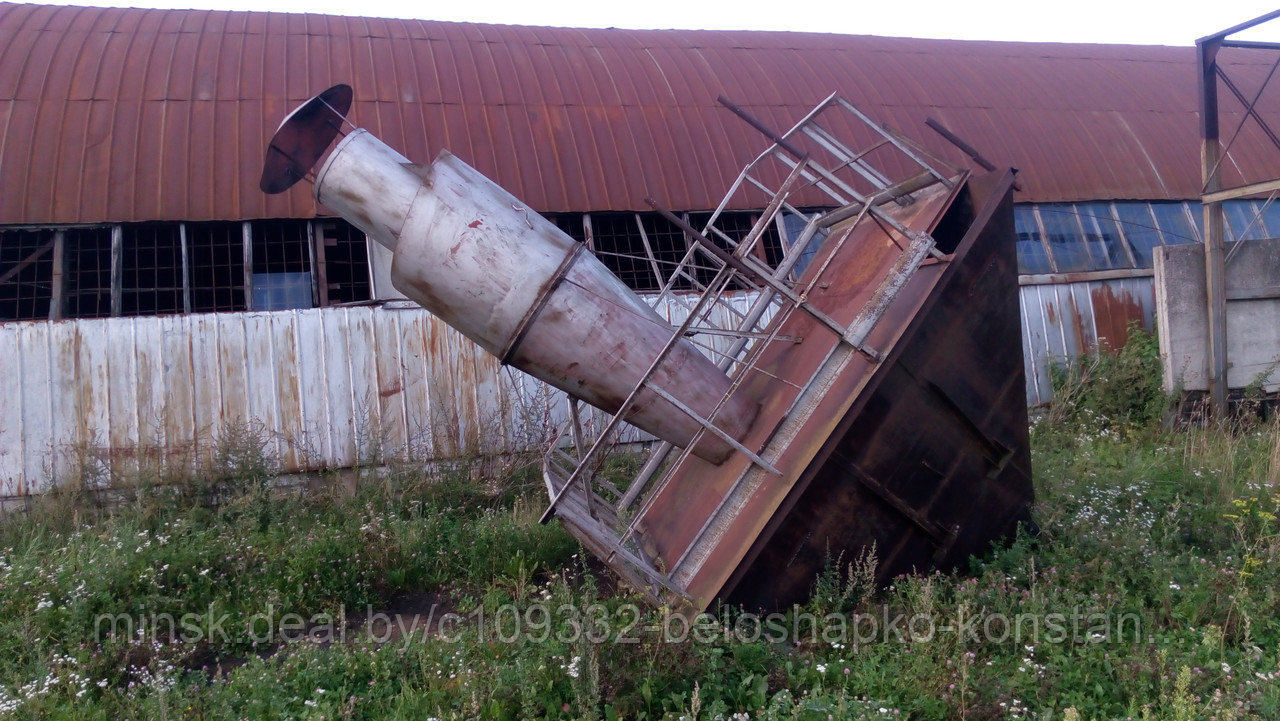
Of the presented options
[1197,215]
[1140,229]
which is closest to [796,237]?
[1140,229]

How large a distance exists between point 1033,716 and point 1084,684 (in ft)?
1.56

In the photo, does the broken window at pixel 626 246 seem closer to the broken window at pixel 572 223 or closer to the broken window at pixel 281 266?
the broken window at pixel 572 223

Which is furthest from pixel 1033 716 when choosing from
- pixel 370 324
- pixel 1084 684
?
pixel 370 324

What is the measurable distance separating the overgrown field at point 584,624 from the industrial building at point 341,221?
1.53 meters

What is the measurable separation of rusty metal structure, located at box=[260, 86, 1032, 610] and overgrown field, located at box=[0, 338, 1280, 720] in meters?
0.34

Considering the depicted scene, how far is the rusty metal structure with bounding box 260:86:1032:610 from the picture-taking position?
497cm

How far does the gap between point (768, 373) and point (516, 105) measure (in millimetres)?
7515

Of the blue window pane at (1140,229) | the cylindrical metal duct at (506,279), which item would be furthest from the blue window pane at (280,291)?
the blue window pane at (1140,229)

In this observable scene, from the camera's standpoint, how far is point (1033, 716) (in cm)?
429

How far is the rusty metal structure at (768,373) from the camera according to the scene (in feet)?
16.3

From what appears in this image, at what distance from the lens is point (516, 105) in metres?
11.5

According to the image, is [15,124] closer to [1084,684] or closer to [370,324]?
[370,324]

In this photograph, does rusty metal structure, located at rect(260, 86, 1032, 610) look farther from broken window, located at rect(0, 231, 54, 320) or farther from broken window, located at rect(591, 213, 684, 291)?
broken window, located at rect(0, 231, 54, 320)

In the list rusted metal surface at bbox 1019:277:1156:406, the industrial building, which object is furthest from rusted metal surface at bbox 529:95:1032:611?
rusted metal surface at bbox 1019:277:1156:406
